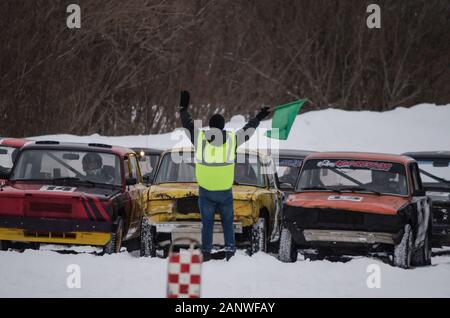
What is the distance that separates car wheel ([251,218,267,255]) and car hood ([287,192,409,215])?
449 millimetres

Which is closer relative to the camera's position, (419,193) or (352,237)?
(352,237)

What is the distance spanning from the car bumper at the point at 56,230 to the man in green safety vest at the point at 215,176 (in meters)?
1.20

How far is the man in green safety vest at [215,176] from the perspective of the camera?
42.5 ft

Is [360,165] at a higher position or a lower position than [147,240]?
higher

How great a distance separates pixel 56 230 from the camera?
13.3 metres

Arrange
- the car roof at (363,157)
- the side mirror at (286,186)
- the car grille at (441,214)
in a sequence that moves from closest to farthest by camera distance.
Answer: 1. the car roof at (363,157)
2. the side mirror at (286,186)
3. the car grille at (441,214)

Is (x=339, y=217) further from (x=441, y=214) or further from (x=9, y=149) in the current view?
(x=9, y=149)

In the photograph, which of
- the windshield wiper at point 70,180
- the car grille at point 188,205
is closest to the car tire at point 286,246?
the car grille at point 188,205

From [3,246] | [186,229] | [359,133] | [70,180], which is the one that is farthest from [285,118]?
[359,133]

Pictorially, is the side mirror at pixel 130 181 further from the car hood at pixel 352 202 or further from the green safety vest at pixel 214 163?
the car hood at pixel 352 202

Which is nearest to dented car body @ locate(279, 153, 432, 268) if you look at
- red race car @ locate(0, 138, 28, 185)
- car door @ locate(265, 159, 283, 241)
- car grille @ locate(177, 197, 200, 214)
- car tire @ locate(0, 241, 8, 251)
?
car door @ locate(265, 159, 283, 241)

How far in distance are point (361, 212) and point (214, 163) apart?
1.75 meters

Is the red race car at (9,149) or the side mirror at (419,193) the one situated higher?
the red race car at (9,149)
